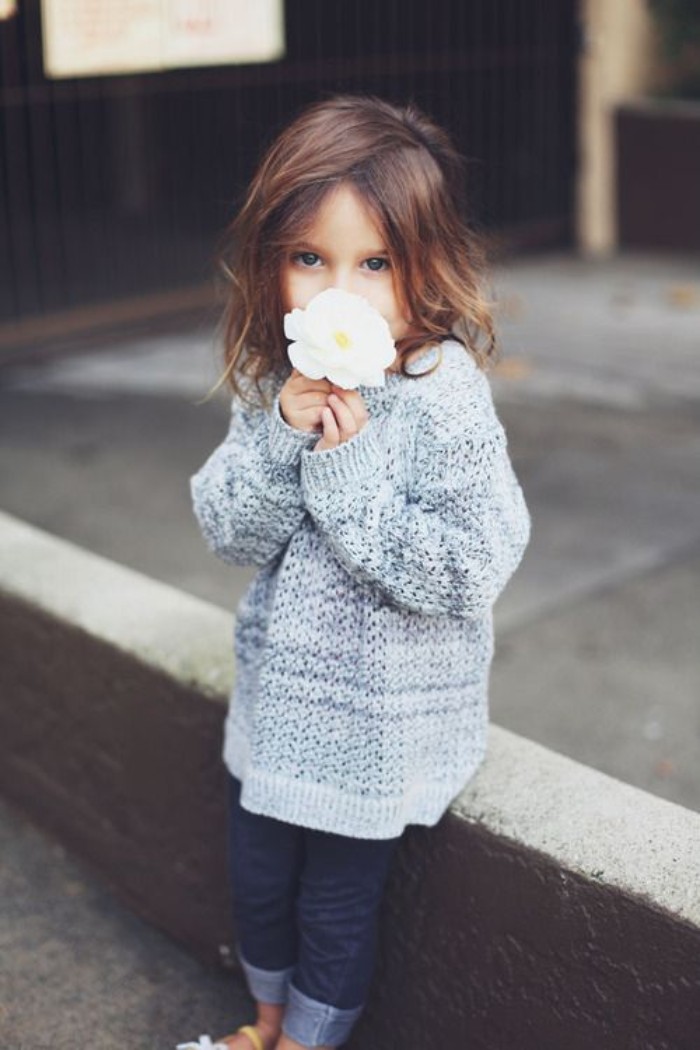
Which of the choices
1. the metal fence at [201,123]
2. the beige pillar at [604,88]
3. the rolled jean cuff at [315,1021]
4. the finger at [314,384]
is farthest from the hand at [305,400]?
the beige pillar at [604,88]

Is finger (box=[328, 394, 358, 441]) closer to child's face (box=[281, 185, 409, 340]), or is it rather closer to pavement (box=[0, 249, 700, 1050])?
child's face (box=[281, 185, 409, 340])

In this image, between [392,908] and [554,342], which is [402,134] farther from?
[554,342]

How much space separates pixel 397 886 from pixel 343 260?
3.25 ft

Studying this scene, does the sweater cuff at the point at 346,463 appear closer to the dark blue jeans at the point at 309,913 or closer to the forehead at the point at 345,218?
the forehead at the point at 345,218

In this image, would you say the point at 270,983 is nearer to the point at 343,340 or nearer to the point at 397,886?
the point at 397,886

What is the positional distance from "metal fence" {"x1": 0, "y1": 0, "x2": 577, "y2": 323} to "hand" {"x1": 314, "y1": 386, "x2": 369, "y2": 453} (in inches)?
172

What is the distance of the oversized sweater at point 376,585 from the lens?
82.3 inches

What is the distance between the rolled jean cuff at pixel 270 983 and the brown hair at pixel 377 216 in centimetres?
93

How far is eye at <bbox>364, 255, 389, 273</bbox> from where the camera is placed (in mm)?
2121

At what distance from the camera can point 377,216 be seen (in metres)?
2.09

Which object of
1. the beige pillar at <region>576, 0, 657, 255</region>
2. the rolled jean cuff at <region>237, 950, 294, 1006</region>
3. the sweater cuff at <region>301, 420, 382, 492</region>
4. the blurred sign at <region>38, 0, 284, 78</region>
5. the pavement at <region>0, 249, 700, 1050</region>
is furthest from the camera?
the beige pillar at <region>576, 0, 657, 255</region>

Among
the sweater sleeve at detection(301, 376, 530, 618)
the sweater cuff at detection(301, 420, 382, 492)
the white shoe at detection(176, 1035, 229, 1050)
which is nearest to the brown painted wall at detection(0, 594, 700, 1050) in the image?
the white shoe at detection(176, 1035, 229, 1050)

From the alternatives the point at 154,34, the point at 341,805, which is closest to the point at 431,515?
the point at 341,805

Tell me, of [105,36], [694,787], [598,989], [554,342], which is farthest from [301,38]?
[598,989]
